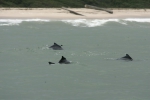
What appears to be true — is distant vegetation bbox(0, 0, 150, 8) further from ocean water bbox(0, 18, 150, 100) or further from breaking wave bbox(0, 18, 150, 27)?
ocean water bbox(0, 18, 150, 100)

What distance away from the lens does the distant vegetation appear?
45562 millimetres

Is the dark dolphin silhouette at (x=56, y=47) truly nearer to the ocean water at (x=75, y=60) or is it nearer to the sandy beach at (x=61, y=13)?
the ocean water at (x=75, y=60)

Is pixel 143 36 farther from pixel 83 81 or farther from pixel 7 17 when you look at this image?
pixel 83 81

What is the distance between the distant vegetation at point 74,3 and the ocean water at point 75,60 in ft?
A: 18.1

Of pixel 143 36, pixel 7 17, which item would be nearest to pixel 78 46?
pixel 143 36

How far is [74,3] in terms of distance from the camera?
47.3 meters

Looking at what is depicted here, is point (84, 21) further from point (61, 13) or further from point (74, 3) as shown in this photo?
point (74, 3)

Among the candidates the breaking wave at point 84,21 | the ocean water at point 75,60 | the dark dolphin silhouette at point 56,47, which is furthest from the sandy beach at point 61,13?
the dark dolphin silhouette at point 56,47

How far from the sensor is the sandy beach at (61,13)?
41.2 m

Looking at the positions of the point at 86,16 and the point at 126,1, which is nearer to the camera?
the point at 86,16

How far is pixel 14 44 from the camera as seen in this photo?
31391 millimetres

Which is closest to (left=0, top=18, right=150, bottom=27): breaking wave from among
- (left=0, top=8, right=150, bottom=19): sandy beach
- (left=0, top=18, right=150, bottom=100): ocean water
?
(left=0, top=18, right=150, bottom=100): ocean water

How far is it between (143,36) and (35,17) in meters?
8.61

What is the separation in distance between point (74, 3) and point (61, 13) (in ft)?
17.1
